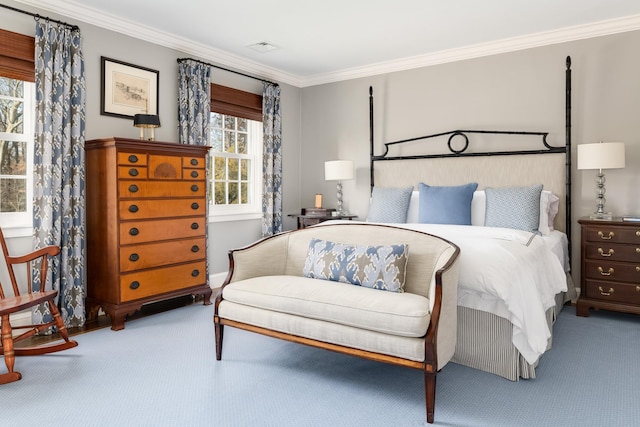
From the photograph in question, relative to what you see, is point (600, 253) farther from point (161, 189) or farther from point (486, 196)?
point (161, 189)

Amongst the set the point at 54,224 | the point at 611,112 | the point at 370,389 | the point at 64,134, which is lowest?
the point at 370,389

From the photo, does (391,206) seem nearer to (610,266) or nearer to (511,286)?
(610,266)

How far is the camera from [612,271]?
3.73m

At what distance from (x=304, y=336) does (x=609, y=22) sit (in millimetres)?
3883

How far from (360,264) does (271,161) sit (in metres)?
2.98

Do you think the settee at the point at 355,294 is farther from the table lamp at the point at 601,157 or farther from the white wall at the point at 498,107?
the white wall at the point at 498,107

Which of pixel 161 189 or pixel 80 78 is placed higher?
pixel 80 78

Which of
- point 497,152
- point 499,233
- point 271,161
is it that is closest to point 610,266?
point 499,233

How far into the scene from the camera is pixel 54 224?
3484 mm

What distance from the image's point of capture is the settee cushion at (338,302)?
2244 mm

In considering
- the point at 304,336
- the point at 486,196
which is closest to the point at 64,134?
the point at 304,336

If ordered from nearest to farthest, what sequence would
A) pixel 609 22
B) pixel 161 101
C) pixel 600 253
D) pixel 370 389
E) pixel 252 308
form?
pixel 370 389 < pixel 252 308 < pixel 600 253 < pixel 609 22 < pixel 161 101

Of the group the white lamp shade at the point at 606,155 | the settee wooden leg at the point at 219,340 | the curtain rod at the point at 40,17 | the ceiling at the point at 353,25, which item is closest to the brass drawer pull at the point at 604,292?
the white lamp shade at the point at 606,155

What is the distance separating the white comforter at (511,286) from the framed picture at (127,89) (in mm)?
3100
